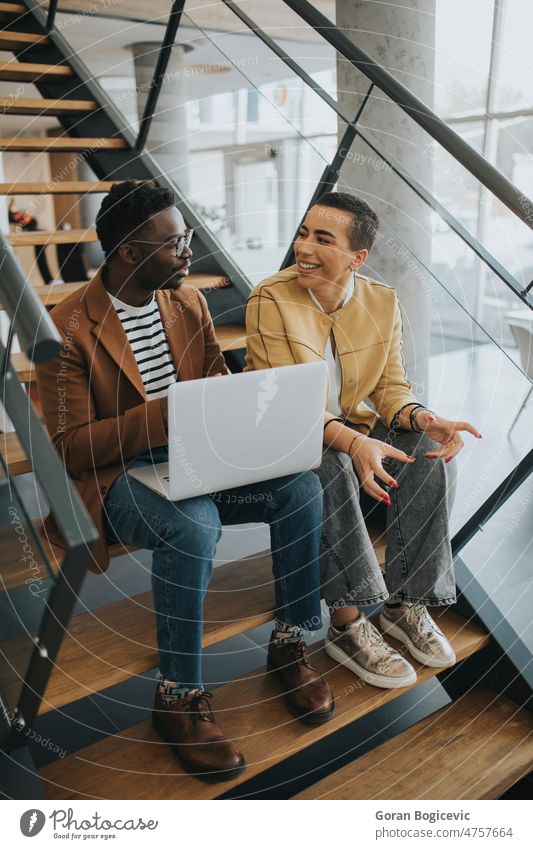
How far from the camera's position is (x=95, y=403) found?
144 centimetres

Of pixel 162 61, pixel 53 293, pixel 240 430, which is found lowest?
pixel 240 430

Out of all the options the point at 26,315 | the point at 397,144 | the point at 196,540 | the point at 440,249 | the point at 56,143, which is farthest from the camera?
the point at 440,249

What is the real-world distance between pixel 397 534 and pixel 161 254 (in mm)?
716

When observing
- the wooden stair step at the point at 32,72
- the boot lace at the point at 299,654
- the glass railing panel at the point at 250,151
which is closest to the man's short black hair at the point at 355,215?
the boot lace at the point at 299,654

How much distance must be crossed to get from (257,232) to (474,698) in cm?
866

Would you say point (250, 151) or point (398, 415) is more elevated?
point (250, 151)

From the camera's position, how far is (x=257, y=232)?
32.3ft

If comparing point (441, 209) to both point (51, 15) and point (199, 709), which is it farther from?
point (51, 15)

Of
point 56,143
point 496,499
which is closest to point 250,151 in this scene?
point 56,143

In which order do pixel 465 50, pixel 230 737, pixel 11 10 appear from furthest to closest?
1. pixel 465 50
2. pixel 11 10
3. pixel 230 737

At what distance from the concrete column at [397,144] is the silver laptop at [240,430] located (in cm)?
96

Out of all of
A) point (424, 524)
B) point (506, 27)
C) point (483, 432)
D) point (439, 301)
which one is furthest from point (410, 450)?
point (439, 301)

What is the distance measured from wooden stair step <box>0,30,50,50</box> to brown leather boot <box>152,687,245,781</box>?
1.92 metres

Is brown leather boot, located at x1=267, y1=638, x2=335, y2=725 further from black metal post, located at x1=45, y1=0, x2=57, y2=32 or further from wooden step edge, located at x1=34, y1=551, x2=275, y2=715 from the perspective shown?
black metal post, located at x1=45, y1=0, x2=57, y2=32
